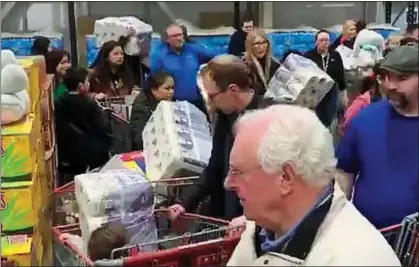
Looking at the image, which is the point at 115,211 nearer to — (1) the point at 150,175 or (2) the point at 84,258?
(2) the point at 84,258

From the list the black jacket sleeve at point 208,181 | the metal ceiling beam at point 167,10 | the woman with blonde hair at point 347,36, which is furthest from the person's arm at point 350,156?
the metal ceiling beam at point 167,10

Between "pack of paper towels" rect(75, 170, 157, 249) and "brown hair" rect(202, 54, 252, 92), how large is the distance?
13.7 inches

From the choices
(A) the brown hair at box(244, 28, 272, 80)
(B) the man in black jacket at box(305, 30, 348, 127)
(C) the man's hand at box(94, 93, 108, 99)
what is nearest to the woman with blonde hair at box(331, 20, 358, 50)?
(B) the man in black jacket at box(305, 30, 348, 127)

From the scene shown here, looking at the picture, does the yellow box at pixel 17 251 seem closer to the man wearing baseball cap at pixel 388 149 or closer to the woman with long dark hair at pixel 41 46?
the man wearing baseball cap at pixel 388 149

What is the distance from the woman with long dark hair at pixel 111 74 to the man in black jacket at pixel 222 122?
158 centimetres

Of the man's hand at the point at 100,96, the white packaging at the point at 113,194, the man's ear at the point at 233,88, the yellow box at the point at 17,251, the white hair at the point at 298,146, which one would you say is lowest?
the yellow box at the point at 17,251

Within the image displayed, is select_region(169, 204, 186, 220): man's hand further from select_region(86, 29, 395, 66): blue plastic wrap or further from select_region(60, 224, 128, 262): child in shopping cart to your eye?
select_region(86, 29, 395, 66): blue plastic wrap

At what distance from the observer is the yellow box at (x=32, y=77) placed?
304 centimetres

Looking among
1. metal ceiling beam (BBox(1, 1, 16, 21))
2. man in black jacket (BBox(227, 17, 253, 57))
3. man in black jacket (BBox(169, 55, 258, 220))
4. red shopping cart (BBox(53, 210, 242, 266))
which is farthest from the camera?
man in black jacket (BBox(227, 17, 253, 57))

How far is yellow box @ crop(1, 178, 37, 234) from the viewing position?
2570 millimetres

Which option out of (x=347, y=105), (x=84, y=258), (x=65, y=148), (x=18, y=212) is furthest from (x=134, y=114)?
(x=84, y=258)

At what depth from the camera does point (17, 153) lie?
2.62 meters

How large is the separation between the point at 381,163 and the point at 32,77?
1595 mm

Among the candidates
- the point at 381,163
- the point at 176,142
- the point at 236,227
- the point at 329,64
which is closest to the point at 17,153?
the point at 176,142
